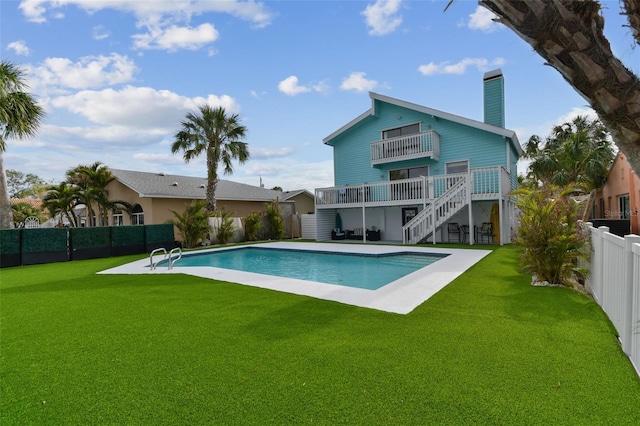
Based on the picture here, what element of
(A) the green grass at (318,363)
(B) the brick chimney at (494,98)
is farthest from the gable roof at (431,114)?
(A) the green grass at (318,363)

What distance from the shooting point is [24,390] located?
2.86 metres

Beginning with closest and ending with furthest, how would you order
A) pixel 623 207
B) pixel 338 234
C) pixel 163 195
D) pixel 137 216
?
pixel 623 207
pixel 163 195
pixel 338 234
pixel 137 216

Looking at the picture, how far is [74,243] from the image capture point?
1320 centimetres

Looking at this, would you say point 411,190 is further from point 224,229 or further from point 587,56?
point 587,56

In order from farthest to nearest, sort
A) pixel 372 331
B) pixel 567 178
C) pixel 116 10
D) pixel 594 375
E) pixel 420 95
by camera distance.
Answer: pixel 567 178 → pixel 420 95 → pixel 116 10 → pixel 372 331 → pixel 594 375

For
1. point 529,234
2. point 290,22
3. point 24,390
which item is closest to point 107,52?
point 290,22

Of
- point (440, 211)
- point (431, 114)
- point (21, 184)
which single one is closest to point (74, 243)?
point (440, 211)

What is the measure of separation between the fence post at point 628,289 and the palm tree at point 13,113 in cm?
1785

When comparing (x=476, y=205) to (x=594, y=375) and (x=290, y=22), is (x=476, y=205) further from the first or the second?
(x=594, y=375)

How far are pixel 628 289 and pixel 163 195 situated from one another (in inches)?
792

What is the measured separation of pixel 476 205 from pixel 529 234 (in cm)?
1036

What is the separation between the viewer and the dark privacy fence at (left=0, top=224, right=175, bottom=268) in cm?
1184

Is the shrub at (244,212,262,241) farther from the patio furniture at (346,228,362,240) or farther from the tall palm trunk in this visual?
the tall palm trunk

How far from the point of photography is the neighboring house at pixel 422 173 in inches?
565
